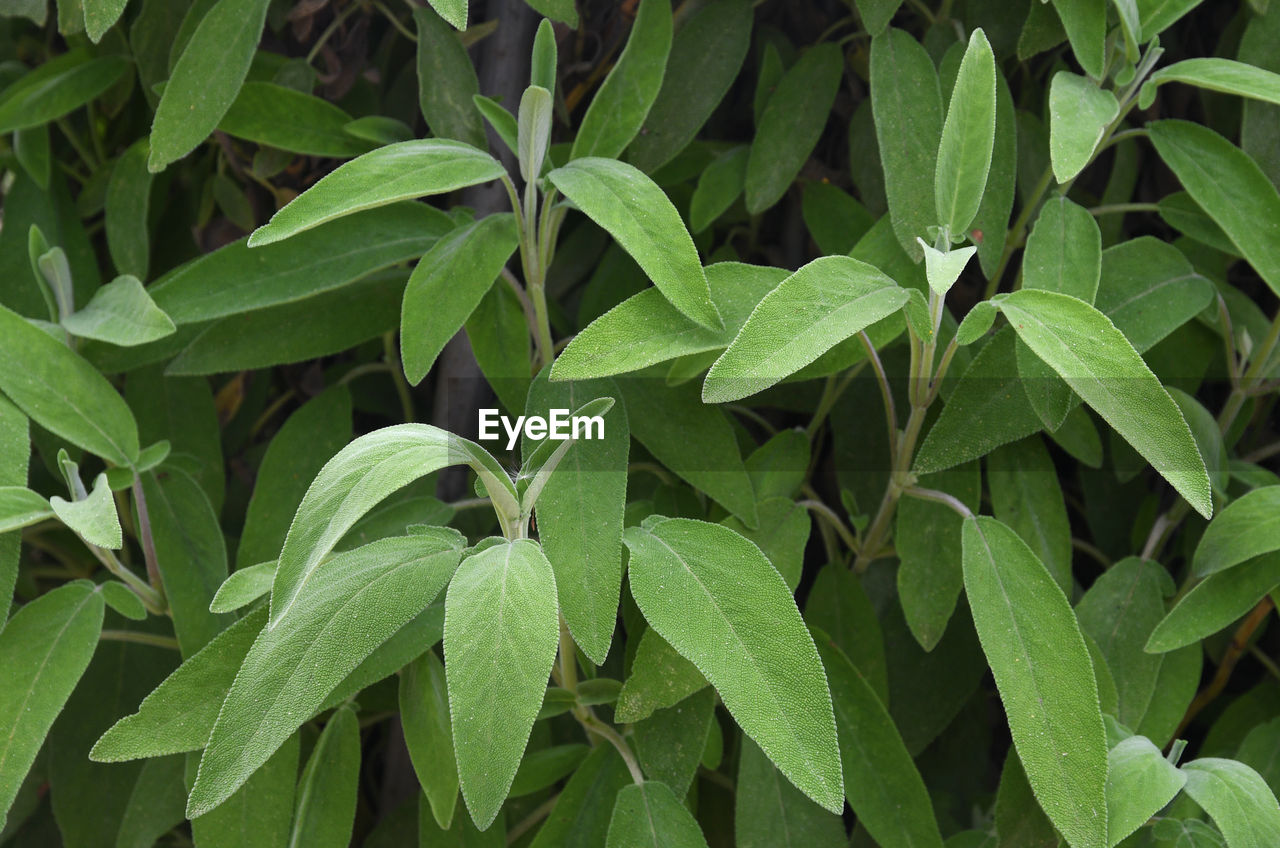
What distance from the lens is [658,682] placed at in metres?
0.56

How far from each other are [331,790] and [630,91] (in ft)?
1.45

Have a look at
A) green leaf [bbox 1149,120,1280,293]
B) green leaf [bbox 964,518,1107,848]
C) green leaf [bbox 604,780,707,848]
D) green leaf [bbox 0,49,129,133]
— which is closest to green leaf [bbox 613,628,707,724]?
green leaf [bbox 604,780,707,848]

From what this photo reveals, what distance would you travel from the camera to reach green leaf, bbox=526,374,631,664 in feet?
1.69

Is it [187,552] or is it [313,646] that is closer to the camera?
[313,646]

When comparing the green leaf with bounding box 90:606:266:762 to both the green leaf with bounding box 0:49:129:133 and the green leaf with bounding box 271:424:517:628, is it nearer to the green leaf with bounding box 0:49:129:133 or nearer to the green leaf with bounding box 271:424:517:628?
the green leaf with bounding box 271:424:517:628

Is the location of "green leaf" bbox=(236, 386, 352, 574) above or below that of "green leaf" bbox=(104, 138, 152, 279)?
below

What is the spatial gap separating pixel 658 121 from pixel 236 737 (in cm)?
47

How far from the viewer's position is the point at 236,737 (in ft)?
1.50

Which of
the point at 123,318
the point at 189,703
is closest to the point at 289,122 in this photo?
the point at 123,318

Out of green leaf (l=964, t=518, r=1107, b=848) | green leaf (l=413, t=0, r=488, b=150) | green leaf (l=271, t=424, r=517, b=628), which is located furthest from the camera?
green leaf (l=413, t=0, r=488, b=150)

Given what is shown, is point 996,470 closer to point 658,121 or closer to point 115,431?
point 658,121

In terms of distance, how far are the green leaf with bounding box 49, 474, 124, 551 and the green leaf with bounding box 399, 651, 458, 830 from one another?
0.17m

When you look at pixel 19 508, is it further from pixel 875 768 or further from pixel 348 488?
Result: pixel 875 768

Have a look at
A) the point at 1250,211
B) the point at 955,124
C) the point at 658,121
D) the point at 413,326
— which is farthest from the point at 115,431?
the point at 1250,211
